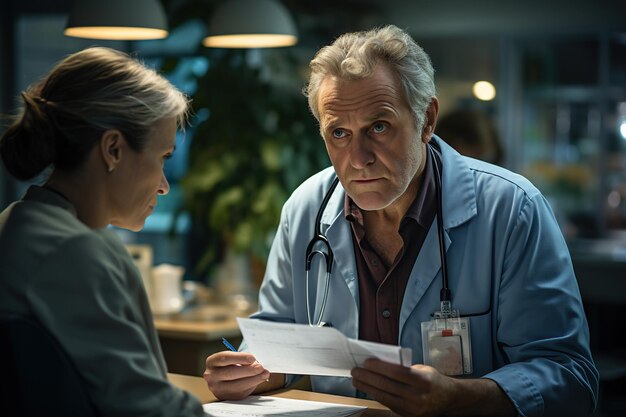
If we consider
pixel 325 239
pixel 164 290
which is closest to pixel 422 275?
pixel 325 239

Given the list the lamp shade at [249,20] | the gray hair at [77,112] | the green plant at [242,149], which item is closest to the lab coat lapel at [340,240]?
the gray hair at [77,112]

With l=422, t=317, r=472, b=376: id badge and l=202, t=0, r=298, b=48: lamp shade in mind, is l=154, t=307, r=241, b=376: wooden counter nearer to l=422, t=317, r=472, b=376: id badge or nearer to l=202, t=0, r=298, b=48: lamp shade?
l=202, t=0, r=298, b=48: lamp shade

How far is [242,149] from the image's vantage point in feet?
14.6

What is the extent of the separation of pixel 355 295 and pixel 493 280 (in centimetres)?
31

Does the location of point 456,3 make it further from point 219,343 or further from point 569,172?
point 219,343

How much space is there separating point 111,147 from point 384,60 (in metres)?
0.74

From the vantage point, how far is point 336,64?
1.88m

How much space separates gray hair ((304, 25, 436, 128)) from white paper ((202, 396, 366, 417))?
65 centimetres

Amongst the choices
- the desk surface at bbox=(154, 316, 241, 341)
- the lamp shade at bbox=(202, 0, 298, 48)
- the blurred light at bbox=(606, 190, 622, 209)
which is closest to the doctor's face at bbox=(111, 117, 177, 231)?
the lamp shade at bbox=(202, 0, 298, 48)

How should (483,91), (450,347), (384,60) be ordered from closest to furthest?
(450,347)
(384,60)
(483,91)

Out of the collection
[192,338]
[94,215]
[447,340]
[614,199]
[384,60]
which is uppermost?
[384,60]

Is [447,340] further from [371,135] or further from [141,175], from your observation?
[141,175]

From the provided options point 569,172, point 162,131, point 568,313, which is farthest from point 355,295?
point 569,172

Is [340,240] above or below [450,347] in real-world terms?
above
